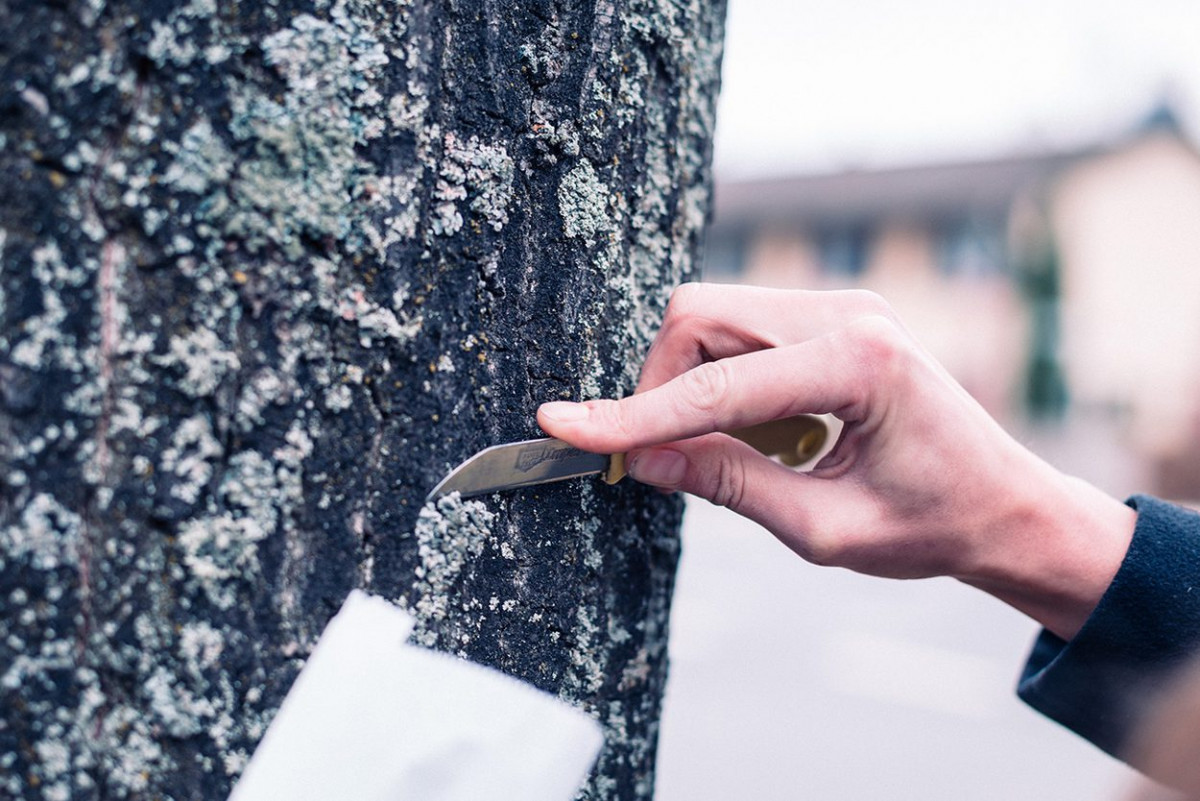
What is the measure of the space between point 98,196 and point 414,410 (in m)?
0.27

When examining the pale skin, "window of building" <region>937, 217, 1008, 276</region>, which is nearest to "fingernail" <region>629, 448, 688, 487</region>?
the pale skin

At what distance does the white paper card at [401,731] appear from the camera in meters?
0.66

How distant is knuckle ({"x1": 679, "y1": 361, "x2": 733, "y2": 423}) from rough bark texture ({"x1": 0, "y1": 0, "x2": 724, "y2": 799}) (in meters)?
0.14

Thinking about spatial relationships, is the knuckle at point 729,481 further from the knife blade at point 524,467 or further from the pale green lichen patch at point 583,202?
the pale green lichen patch at point 583,202

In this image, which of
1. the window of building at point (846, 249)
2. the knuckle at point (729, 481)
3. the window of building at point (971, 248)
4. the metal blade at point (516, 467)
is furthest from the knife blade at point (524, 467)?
the window of building at point (971, 248)

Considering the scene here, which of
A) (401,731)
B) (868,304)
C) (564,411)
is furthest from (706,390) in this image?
(401,731)

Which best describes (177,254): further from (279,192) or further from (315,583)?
(315,583)

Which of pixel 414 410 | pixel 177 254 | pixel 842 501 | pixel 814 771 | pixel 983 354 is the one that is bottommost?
pixel 983 354

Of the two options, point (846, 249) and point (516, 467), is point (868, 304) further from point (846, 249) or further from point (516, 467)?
point (846, 249)

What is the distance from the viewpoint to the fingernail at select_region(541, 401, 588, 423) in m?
0.83

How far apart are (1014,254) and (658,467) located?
752 inches

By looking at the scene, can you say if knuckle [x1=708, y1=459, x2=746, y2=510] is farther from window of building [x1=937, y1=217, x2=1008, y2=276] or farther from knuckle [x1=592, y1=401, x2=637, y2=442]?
window of building [x1=937, y1=217, x2=1008, y2=276]

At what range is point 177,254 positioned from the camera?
25.2 inches

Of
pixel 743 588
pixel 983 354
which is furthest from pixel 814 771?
pixel 983 354
